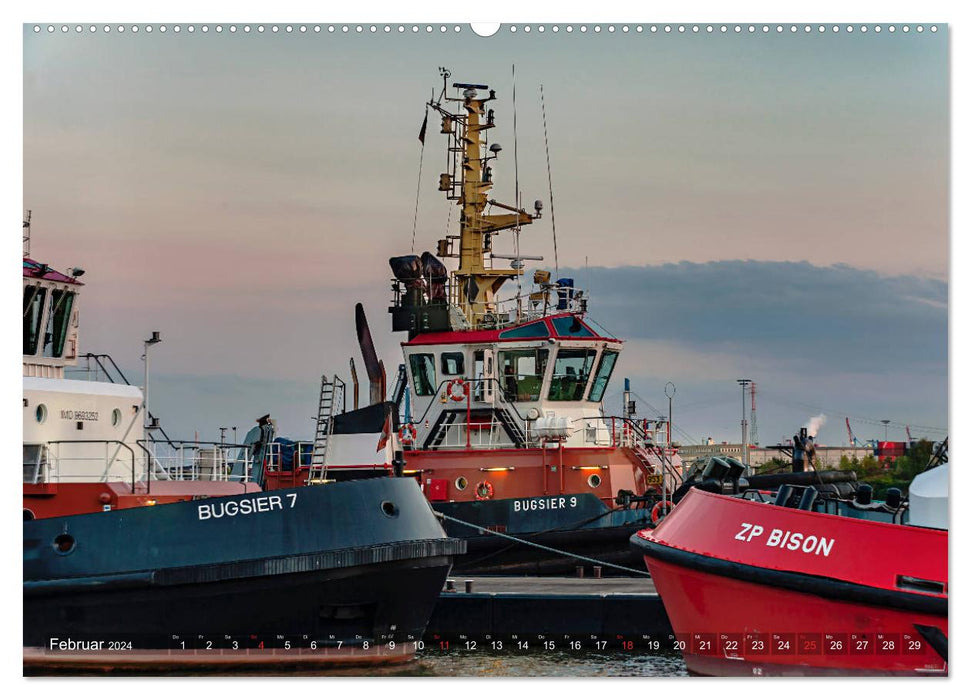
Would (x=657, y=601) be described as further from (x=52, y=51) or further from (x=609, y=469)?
(x=52, y=51)

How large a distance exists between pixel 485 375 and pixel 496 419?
64 cm

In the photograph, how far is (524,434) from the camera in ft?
71.3

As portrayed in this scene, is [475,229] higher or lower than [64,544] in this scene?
higher

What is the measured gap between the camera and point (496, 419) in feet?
72.0

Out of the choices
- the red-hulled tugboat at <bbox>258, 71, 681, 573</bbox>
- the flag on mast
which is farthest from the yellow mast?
the flag on mast

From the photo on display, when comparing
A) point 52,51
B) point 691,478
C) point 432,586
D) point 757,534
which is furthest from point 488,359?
point 52,51

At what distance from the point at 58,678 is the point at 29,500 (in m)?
3.33

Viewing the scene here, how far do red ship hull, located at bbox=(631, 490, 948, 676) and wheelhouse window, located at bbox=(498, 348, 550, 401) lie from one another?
8413mm

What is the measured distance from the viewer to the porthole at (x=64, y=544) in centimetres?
1361

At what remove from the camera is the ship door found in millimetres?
22109

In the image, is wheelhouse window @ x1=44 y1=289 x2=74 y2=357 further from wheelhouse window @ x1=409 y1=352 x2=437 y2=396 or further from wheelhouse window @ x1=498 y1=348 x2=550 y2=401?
wheelhouse window @ x1=498 y1=348 x2=550 y2=401

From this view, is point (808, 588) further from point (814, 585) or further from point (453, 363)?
point (453, 363)

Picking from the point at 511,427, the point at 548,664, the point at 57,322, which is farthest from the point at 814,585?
the point at 511,427

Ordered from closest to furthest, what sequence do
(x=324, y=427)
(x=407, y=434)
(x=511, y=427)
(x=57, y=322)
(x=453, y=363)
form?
(x=57, y=322) < (x=324, y=427) < (x=407, y=434) < (x=511, y=427) < (x=453, y=363)
